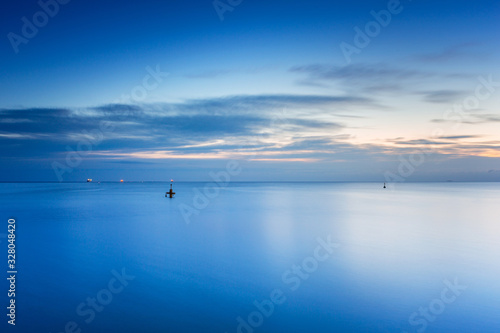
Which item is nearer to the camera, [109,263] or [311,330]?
[311,330]

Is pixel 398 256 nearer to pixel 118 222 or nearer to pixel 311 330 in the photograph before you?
pixel 311 330

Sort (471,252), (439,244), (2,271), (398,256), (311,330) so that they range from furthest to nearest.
Result: (439,244) → (471,252) → (398,256) → (2,271) → (311,330)

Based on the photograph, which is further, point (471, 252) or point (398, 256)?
point (471, 252)

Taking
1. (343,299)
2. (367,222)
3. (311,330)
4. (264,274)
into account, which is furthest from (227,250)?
(367,222)

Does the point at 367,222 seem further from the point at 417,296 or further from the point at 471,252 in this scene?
the point at 417,296

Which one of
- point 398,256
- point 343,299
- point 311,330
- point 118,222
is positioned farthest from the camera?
point 118,222

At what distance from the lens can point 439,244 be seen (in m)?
19.1

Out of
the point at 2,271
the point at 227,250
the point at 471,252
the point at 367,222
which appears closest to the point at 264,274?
the point at 227,250

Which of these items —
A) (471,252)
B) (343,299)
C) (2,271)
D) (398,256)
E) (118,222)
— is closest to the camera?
(343,299)

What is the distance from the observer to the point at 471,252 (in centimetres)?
1744

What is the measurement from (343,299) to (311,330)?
242 cm

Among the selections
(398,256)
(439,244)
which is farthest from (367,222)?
(398,256)

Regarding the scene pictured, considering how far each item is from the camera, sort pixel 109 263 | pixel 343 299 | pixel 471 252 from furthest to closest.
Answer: pixel 471 252 < pixel 109 263 < pixel 343 299

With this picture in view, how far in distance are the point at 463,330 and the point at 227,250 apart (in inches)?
440
